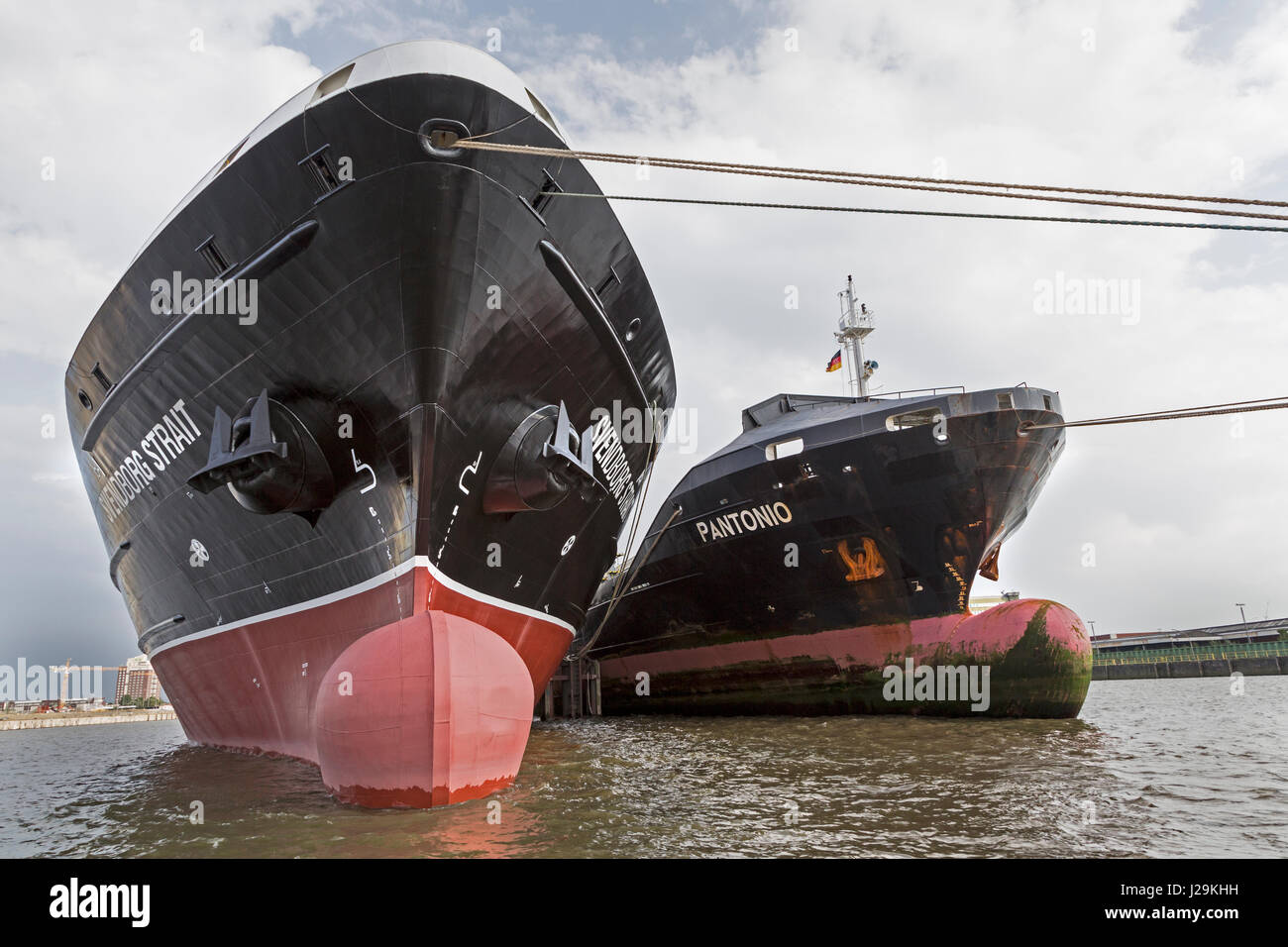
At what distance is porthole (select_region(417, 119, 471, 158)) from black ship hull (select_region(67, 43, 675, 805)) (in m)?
0.02

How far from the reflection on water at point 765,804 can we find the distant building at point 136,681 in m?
94.8

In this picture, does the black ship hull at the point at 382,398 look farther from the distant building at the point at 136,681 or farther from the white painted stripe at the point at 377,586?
the distant building at the point at 136,681

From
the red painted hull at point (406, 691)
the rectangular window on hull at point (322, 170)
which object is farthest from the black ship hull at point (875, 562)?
the rectangular window on hull at point (322, 170)

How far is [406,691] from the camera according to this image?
15.9 ft

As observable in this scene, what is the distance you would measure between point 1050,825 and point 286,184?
25.0 feet

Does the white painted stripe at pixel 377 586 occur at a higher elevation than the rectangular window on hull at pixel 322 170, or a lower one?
lower

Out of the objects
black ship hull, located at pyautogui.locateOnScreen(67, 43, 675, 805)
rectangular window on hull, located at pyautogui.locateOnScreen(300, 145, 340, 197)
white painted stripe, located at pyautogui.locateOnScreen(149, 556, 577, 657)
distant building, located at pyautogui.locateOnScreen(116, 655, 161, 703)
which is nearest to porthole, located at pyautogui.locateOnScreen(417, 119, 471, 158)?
black ship hull, located at pyautogui.locateOnScreen(67, 43, 675, 805)

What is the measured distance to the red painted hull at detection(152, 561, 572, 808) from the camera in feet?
15.8

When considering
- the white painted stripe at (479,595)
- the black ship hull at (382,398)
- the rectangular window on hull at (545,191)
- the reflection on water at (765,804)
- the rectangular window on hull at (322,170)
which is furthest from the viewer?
the rectangular window on hull at (545,191)

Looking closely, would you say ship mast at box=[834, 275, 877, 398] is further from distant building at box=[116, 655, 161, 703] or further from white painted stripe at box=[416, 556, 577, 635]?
distant building at box=[116, 655, 161, 703]

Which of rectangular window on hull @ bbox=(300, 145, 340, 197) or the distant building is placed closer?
rectangular window on hull @ bbox=(300, 145, 340, 197)

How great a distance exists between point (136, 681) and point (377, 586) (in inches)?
4170

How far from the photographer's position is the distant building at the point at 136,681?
83525 millimetres
